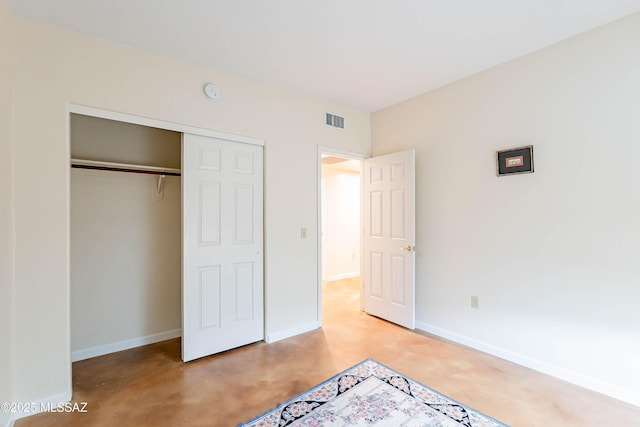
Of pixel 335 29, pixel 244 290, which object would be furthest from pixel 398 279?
pixel 335 29

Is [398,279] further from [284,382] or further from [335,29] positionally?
[335,29]

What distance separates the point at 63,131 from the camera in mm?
2109

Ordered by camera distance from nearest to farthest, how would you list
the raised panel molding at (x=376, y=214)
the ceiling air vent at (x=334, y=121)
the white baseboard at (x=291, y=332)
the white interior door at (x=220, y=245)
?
the white interior door at (x=220, y=245) → the white baseboard at (x=291, y=332) → the ceiling air vent at (x=334, y=121) → the raised panel molding at (x=376, y=214)

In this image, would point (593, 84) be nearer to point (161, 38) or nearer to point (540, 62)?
point (540, 62)

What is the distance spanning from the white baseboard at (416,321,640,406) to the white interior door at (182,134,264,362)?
2.01 metres

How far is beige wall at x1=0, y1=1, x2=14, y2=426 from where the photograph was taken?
1.75 metres

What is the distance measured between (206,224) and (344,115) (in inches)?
83.6

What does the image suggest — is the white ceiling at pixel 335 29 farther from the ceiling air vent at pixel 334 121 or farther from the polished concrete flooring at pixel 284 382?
the polished concrete flooring at pixel 284 382

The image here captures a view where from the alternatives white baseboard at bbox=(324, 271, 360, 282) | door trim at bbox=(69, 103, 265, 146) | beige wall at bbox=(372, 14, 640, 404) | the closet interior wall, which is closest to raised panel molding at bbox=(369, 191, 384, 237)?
beige wall at bbox=(372, 14, 640, 404)

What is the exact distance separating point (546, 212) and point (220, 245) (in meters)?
2.87

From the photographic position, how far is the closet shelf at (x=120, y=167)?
2596mm

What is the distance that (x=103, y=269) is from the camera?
2.85m

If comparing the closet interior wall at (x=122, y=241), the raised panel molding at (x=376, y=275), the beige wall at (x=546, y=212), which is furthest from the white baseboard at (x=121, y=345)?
the beige wall at (x=546, y=212)

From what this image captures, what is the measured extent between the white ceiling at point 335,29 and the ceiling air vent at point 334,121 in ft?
2.17
